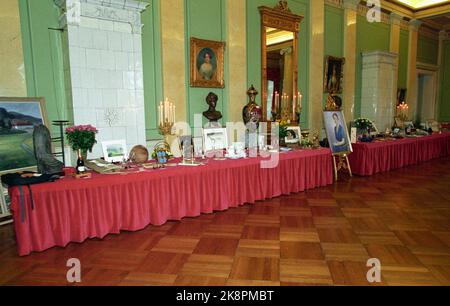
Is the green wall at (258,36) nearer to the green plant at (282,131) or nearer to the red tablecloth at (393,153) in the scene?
the green plant at (282,131)

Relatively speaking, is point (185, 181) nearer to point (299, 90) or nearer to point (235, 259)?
point (235, 259)

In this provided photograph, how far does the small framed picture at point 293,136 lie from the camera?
5883mm

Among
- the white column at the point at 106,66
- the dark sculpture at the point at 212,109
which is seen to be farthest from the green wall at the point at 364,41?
the white column at the point at 106,66

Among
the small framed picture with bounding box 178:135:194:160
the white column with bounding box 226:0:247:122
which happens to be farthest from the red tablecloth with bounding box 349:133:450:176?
the small framed picture with bounding box 178:135:194:160

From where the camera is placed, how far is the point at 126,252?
314 cm

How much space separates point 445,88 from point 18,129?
45.4ft

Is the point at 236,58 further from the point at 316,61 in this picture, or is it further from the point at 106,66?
the point at 106,66

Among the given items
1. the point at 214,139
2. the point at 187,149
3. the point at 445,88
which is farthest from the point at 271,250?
the point at 445,88

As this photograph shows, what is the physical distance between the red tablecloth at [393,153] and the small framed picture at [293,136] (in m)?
1.47

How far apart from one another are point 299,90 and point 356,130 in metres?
1.57

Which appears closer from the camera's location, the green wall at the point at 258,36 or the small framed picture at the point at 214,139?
the small framed picture at the point at 214,139

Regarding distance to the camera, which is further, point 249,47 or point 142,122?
point 249,47

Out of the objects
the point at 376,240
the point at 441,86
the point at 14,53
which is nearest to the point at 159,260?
the point at 376,240
